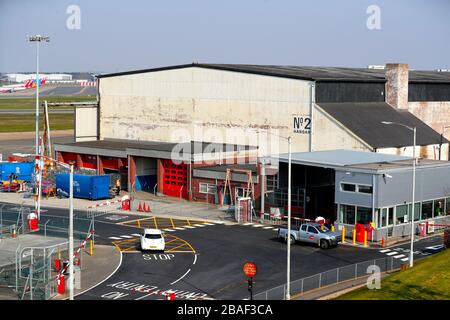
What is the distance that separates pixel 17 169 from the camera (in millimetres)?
81188

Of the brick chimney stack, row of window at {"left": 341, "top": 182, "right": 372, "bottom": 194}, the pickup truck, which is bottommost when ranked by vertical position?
the pickup truck

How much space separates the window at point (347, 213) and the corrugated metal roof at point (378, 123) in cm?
1612

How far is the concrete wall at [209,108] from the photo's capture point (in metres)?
76.2

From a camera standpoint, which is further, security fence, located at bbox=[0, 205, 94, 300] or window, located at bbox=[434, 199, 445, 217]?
window, located at bbox=[434, 199, 445, 217]

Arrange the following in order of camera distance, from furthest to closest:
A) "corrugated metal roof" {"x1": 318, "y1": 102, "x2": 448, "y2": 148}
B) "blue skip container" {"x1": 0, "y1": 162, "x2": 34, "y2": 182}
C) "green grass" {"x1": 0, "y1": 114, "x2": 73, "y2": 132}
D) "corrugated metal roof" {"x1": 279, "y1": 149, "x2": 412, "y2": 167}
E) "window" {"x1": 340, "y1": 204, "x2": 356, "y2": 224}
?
"green grass" {"x1": 0, "y1": 114, "x2": 73, "y2": 132} → "blue skip container" {"x1": 0, "y1": 162, "x2": 34, "y2": 182} → "corrugated metal roof" {"x1": 318, "y1": 102, "x2": 448, "y2": 148} → "corrugated metal roof" {"x1": 279, "y1": 149, "x2": 412, "y2": 167} → "window" {"x1": 340, "y1": 204, "x2": 356, "y2": 224}

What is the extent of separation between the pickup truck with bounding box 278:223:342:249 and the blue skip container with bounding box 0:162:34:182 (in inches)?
1469

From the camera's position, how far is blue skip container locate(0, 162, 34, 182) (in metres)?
81.1

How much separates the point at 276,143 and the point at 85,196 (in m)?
19.2

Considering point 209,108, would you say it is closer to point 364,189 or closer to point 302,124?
point 302,124

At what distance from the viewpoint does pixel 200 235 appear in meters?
56.2

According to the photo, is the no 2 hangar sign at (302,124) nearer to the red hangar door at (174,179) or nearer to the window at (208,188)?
the window at (208,188)

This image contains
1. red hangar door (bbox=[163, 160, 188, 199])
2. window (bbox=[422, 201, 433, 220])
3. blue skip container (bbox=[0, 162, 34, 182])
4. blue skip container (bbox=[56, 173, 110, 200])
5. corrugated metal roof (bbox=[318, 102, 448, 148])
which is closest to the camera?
window (bbox=[422, 201, 433, 220])

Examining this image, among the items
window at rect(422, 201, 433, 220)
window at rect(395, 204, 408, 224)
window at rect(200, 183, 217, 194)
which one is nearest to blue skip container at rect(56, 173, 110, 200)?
window at rect(200, 183, 217, 194)

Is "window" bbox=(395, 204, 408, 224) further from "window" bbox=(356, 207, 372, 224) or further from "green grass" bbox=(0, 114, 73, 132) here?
"green grass" bbox=(0, 114, 73, 132)
